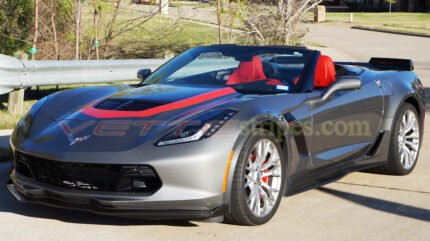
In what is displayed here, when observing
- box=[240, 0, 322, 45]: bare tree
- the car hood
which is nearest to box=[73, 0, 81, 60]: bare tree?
box=[240, 0, 322, 45]: bare tree

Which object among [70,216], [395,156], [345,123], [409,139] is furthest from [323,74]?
[70,216]

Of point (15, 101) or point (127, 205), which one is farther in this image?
point (15, 101)

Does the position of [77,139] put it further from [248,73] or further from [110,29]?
[110,29]

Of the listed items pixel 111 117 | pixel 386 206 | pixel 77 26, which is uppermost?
pixel 77 26

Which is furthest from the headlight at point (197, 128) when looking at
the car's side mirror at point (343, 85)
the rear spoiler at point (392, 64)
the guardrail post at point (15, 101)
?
the guardrail post at point (15, 101)

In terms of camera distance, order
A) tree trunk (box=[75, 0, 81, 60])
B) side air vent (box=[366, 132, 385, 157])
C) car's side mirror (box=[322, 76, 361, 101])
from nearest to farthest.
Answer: car's side mirror (box=[322, 76, 361, 101]) → side air vent (box=[366, 132, 385, 157]) → tree trunk (box=[75, 0, 81, 60])

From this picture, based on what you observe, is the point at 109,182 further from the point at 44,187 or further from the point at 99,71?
the point at 99,71

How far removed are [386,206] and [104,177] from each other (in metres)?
2.45

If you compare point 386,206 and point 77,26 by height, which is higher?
point 77,26

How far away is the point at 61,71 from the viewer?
9766mm

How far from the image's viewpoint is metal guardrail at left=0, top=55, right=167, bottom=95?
28.9 ft

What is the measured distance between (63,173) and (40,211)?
0.73m

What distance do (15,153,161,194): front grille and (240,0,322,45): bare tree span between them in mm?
13662

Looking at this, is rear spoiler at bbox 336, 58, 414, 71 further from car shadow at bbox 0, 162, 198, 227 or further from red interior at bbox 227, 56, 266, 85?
car shadow at bbox 0, 162, 198, 227
